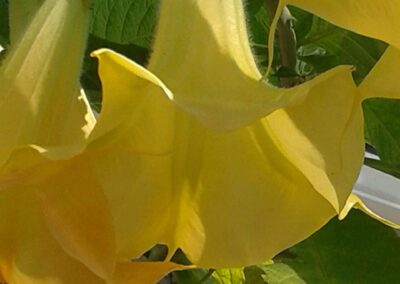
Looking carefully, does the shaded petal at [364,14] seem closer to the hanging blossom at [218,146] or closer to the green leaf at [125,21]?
the hanging blossom at [218,146]

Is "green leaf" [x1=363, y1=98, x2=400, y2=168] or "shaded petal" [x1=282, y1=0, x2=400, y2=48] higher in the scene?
"shaded petal" [x1=282, y1=0, x2=400, y2=48]

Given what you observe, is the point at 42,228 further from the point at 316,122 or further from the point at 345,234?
the point at 345,234

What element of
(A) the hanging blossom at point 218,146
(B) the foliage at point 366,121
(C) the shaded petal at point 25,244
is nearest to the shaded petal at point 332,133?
(A) the hanging blossom at point 218,146

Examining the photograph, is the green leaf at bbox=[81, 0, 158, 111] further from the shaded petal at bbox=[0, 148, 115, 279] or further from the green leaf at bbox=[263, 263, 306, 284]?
the shaded petal at bbox=[0, 148, 115, 279]

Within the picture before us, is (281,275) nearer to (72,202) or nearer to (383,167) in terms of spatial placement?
(383,167)

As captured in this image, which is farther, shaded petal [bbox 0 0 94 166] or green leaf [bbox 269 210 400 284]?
green leaf [bbox 269 210 400 284]

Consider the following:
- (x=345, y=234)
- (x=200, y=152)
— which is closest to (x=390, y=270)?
(x=345, y=234)

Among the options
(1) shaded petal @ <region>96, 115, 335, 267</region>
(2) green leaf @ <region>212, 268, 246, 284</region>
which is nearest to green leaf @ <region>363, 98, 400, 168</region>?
(2) green leaf @ <region>212, 268, 246, 284</region>

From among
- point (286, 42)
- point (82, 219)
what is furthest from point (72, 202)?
point (286, 42)
